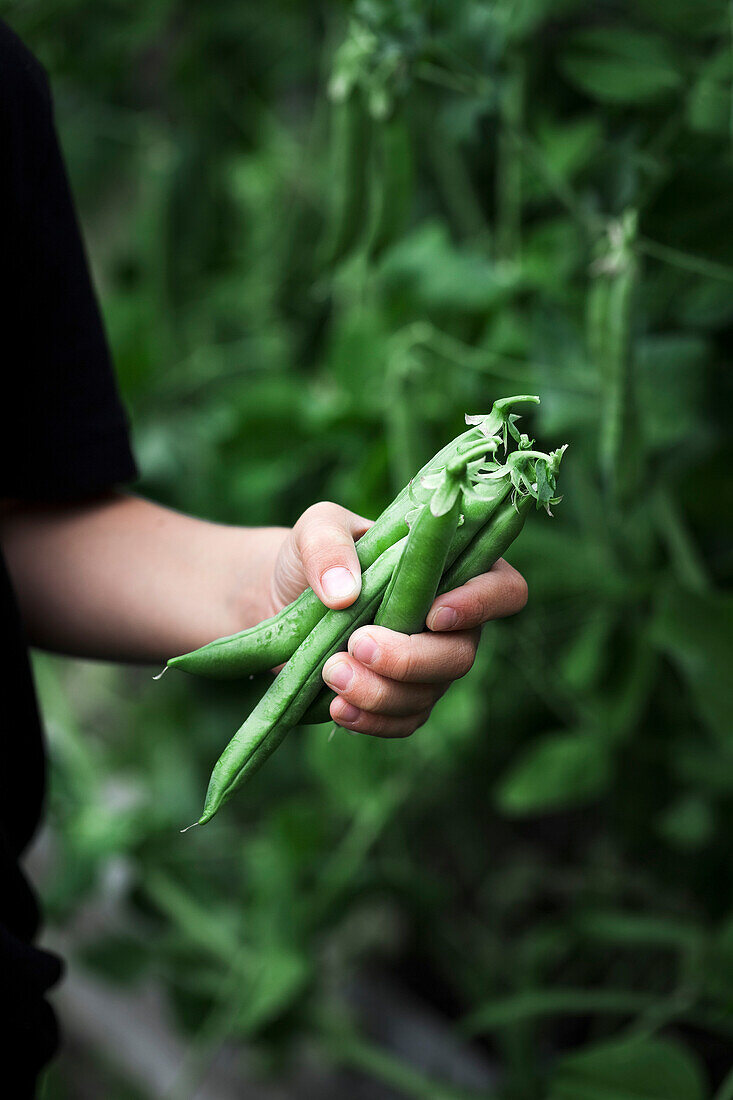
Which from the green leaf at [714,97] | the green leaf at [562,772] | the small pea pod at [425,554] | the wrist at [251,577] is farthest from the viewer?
the green leaf at [562,772]

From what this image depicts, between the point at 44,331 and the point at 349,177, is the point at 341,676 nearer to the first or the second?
the point at 44,331

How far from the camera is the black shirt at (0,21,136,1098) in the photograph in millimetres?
463

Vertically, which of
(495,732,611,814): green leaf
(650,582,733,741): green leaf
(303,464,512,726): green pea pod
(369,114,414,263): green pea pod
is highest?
(369,114,414,263): green pea pod

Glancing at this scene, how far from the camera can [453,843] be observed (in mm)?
1236

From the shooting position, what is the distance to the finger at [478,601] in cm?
35

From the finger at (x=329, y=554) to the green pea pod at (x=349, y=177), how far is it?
1.14 ft

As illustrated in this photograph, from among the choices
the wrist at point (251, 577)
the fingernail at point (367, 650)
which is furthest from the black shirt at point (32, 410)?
the fingernail at point (367, 650)

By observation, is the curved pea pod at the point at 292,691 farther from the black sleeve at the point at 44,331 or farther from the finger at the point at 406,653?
the black sleeve at the point at 44,331

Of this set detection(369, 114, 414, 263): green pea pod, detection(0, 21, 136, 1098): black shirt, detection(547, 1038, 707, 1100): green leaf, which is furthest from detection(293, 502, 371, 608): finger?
detection(547, 1038, 707, 1100): green leaf

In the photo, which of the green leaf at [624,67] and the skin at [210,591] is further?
the green leaf at [624,67]

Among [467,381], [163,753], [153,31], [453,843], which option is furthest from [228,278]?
[453,843]

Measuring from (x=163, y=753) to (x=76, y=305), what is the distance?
0.83m

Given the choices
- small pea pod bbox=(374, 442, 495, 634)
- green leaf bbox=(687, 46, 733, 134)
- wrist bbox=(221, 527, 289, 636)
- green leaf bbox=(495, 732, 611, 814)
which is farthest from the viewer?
green leaf bbox=(495, 732, 611, 814)

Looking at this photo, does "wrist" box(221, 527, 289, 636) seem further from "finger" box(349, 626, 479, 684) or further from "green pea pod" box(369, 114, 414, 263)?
"green pea pod" box(369, 114, 414, 263)
